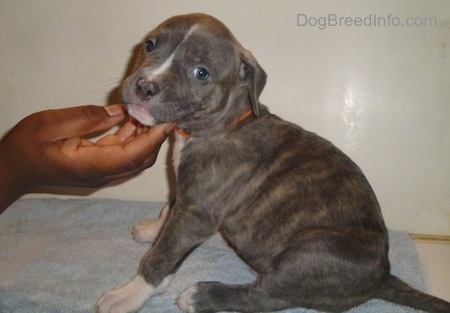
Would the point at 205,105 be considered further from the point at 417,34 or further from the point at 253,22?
the point at 417,34

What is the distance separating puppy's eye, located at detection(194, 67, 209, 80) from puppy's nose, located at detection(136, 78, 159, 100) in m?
0.32

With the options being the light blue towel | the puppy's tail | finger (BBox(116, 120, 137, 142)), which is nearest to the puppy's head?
finger (BBox(116, 120, 137, 142))

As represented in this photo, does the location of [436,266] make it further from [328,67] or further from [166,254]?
[166,254]

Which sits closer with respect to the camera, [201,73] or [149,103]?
[149,103]

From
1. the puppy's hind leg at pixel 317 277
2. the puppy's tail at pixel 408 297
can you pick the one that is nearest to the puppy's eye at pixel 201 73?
the puppy's hind leg at pixel 317 277

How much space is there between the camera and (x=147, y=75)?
8.78 feet

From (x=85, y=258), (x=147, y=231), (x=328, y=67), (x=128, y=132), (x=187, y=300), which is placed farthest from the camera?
(x=328, y=67)

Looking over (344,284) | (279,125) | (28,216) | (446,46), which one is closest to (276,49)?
(279,125)

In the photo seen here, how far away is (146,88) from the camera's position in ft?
8.58

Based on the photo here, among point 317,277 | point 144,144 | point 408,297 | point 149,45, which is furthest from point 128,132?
point 408,297

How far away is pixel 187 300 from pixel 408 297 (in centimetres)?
133

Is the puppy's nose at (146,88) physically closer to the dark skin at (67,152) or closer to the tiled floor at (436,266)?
the dark skin at (67,152)

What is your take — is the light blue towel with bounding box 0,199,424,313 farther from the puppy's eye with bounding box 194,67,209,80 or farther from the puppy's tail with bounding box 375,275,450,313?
the puppy's eye with bounding box 194,67,209,80

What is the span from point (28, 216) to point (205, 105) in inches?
87.7
